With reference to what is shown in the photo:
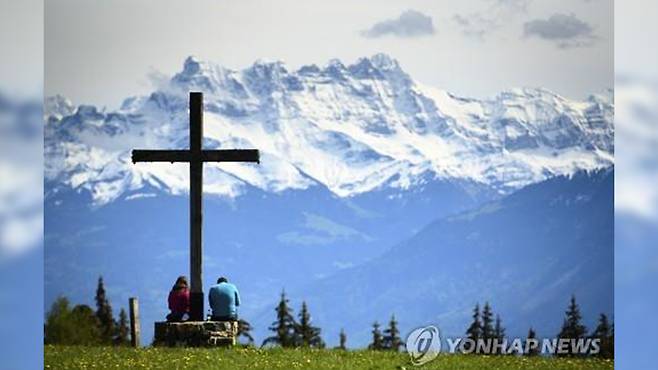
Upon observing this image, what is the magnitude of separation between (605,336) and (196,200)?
762cm

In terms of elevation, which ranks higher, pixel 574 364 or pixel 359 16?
pixel 359 16

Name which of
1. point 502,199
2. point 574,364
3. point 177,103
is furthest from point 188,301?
point 502,199

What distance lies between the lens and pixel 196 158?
2577 centimetres

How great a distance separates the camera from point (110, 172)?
2072 inches

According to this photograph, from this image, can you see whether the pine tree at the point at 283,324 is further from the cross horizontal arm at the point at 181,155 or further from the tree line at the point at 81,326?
the cross horizontal arm at the point at 181,155

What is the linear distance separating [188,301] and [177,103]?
768 inches

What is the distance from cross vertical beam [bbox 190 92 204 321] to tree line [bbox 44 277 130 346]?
219cm

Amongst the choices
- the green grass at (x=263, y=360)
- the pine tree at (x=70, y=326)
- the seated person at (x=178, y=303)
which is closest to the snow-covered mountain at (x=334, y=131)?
the pine tree at (x=70, y=326)

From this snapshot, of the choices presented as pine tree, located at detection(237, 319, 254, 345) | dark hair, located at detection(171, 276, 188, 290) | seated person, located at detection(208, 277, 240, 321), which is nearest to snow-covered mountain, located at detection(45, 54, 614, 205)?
pine tree, located at detection(237, 319, 254, 345)

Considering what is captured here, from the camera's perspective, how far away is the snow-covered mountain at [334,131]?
4397 cm

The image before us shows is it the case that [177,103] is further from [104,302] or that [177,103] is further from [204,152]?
[204,152]

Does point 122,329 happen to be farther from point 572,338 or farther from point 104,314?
point 572,338

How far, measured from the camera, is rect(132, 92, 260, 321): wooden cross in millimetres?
25469

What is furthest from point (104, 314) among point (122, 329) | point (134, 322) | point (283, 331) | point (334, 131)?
point (334, 131)
